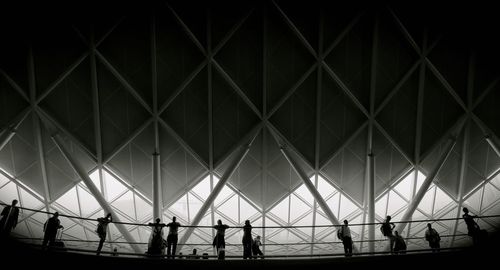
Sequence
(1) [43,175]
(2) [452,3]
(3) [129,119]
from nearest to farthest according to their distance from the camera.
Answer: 1. (2) [452,3]
2. (3) [129,119]
3. (1) [43,175]

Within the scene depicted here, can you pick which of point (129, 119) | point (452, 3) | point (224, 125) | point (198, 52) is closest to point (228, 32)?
point (198, 52)

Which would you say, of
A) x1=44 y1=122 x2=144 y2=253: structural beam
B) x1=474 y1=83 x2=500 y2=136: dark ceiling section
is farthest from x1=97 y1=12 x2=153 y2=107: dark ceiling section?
x1=474 y1=83 x2=500 y2=136: dark ceiling section

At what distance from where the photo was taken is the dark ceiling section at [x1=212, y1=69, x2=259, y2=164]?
24675 millimetres

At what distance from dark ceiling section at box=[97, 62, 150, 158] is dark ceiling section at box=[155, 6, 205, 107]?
6.80 feet

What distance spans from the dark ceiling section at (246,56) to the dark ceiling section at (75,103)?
9251 millimetres

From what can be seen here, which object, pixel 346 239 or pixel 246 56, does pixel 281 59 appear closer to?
pixel 246 56

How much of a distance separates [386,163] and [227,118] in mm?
13543

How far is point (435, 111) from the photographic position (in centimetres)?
2642

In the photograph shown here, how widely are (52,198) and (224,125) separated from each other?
1564cm

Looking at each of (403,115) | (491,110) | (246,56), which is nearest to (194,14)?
(246,56)

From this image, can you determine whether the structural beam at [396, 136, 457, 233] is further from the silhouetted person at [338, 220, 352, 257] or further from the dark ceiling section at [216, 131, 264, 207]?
the dark ceiling section at [216, 131, 264, 207]

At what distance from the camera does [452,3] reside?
22641 mm

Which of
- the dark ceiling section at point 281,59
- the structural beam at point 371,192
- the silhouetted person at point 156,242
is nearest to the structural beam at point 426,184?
the structural beam at point 371,192

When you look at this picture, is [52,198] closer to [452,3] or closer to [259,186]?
[259,186]
